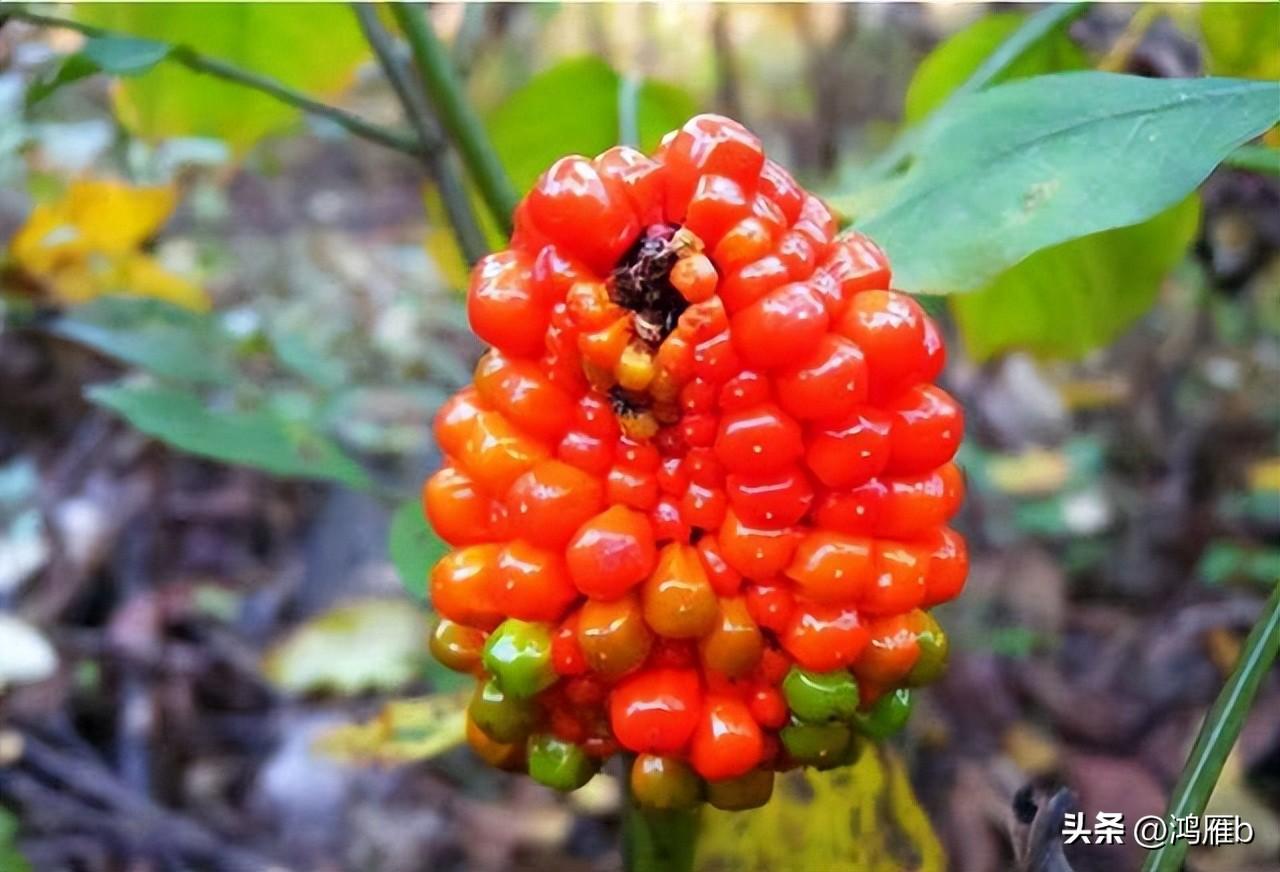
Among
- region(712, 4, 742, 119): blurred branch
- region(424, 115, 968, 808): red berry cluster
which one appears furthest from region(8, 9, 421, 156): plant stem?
region(712, 4, 742, 119): blurred branch

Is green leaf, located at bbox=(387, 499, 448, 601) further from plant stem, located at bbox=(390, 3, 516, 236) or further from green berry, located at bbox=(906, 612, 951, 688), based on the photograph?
green berry, located at bbox=(906, 612, 951, 688)

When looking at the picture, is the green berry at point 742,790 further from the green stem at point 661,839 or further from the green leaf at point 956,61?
the green leaf at point 956,61

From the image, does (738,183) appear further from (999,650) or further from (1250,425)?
(1250,425)

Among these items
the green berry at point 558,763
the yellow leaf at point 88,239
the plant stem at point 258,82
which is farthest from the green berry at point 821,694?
the yellow leaf at point 88,239

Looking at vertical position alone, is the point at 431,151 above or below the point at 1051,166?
A: above

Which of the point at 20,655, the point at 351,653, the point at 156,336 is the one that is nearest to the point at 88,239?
the point at 156,336

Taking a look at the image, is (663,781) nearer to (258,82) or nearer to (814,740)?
(814,740)

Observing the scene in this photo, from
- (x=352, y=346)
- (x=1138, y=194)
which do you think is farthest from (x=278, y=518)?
(x=1138, y=194)
